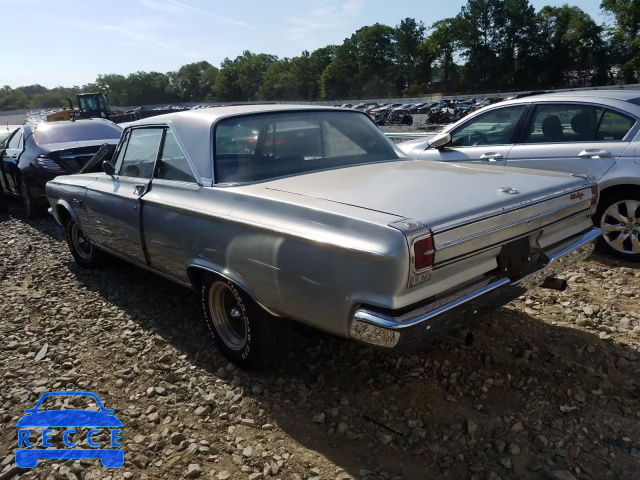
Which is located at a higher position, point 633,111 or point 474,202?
point 633,111

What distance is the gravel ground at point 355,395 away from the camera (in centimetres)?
252

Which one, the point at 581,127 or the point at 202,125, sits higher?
the point at 202,125

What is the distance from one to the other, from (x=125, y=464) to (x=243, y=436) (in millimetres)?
596

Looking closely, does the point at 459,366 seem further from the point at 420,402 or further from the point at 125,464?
the point at 125,464

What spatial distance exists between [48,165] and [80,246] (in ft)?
9.02

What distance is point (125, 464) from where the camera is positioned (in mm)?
2621

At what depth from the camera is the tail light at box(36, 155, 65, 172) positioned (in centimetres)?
777

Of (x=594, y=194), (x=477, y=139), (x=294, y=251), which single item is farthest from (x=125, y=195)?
(x=477, y=139)

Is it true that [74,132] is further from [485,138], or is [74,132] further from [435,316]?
[435,316]

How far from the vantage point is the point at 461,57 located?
325 ft

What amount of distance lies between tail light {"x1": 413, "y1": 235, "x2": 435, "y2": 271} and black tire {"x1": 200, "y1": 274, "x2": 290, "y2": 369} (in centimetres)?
111

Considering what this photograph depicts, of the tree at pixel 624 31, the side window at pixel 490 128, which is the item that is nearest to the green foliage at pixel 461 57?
the tree at pixel 624 31

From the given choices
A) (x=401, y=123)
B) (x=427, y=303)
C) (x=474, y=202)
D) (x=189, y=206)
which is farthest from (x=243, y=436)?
(x=401, y=123)

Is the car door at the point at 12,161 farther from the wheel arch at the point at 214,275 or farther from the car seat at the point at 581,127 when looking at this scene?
the car seat at the point at 581,127
